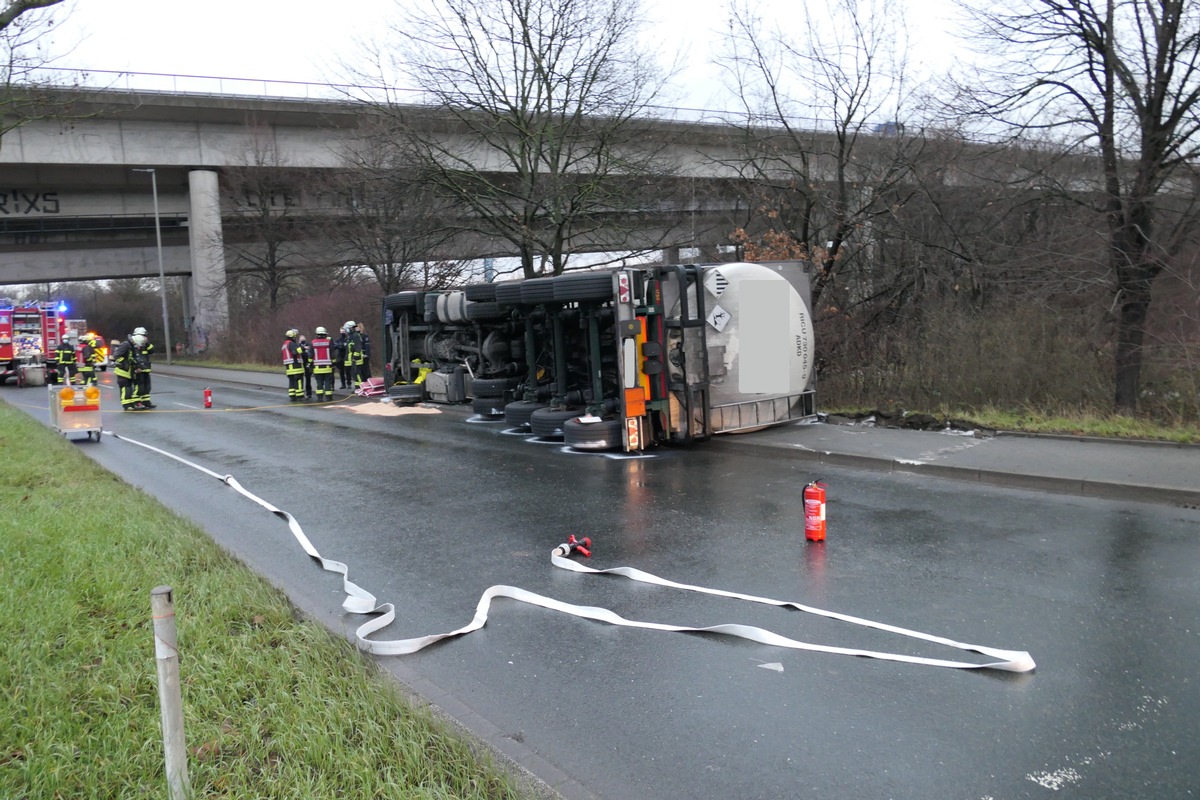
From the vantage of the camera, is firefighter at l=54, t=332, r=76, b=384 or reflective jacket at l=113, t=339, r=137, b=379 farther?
firefighter at l=54, t=332, r=76, b=384

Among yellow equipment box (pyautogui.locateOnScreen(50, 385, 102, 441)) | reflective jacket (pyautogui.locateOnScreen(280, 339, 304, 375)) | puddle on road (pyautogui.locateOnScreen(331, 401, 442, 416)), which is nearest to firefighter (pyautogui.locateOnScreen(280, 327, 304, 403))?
reflective jacket (pyautogui.locateOnScreen(280, 339, 304, 375))

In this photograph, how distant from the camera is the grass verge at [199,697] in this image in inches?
137

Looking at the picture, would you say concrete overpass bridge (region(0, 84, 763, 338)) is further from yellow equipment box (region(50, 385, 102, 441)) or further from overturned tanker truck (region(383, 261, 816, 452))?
yellow equipment box (region(50, 385, 102, 441))


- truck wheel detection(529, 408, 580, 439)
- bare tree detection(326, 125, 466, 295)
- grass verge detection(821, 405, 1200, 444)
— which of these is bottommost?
grass verge detection(821, 405, 1200, 444)

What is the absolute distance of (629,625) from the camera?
18.0ft

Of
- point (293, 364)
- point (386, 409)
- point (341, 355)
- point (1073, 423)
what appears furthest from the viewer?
point (341, 355)

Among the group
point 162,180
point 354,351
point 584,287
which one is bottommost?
point 354,351

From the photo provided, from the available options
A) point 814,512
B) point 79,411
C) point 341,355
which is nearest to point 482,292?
point 79,411

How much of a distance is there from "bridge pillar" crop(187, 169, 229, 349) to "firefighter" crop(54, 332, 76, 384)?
9640 millimetres

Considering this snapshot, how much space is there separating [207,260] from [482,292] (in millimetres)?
32412

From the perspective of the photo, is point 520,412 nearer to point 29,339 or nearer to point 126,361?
point 126,361

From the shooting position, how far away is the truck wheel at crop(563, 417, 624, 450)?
40.0 feet

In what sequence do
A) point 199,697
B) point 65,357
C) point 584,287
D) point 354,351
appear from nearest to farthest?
point 199,697 < point 584,287 < point 354,351 < point 65,357

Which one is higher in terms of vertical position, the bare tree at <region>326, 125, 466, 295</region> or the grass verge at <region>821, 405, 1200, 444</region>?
the bare tree at <region>326, 125, 466, 295</region>
